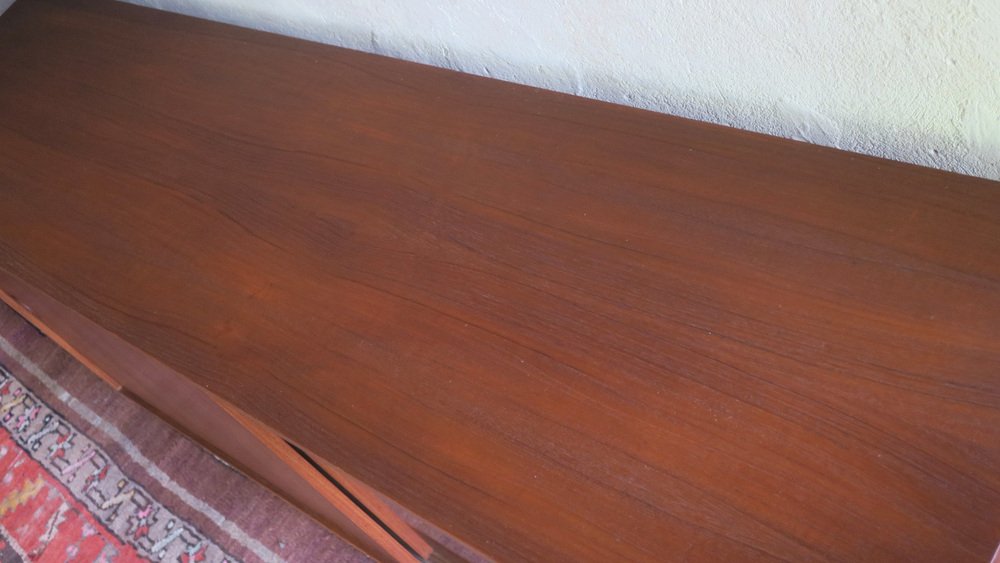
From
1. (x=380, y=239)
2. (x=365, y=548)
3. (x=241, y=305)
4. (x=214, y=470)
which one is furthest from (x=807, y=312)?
(x=214, y=470)

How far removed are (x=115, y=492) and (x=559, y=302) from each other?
43.7 inches

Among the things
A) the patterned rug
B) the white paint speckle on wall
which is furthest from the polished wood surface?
the patterned rug

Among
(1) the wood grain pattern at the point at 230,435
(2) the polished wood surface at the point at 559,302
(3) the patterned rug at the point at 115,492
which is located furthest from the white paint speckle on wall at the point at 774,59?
(3) the patterned rug at the point at 115,492

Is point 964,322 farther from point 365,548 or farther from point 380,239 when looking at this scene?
point 365,548

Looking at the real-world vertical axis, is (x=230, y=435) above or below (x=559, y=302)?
below

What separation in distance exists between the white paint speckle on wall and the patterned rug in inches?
30.7

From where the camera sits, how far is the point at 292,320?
0.88 metres

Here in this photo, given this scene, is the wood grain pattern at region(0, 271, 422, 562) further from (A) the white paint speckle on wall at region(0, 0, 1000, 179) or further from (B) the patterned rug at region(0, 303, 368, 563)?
(A) the white paint speckle on wall at region(0, 0, 1000, 179)

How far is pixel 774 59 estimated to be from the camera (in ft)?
2.65

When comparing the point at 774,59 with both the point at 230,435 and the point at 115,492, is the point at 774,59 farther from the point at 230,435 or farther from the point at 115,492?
the point at 115,492

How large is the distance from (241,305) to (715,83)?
50cm

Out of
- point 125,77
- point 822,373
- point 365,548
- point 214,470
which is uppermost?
point 822,373

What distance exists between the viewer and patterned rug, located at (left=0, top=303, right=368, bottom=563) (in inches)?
57.4

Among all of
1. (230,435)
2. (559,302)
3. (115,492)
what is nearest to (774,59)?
(559,302)
